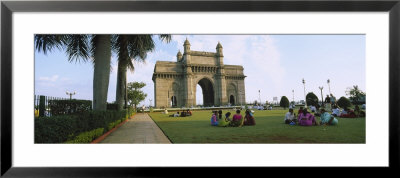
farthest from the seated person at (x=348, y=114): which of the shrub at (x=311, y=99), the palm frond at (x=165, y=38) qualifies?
the palm frond at (x=165, y=38)

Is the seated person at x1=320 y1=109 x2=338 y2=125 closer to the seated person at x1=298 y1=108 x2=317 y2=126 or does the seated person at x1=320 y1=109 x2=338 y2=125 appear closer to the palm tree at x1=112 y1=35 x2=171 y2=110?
the seated person at x1=298 y1=108 x2=317 y2=126

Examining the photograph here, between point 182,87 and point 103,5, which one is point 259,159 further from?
point 182,87

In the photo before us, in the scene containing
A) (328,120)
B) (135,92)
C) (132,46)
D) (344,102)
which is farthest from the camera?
(135,92)

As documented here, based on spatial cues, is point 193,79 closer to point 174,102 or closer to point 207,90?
point 174,102

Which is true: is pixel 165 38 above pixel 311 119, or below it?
above

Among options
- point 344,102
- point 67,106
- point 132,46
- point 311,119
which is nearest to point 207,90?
point 344,102

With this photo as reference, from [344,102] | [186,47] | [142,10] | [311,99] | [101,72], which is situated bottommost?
[344,102]

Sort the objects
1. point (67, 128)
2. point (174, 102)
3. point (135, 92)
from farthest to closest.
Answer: point (174, 102) < point (135, 92) < point (67, 128)
